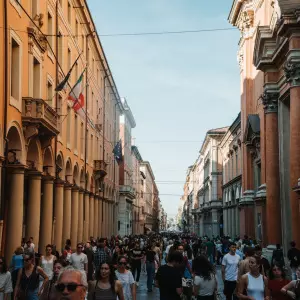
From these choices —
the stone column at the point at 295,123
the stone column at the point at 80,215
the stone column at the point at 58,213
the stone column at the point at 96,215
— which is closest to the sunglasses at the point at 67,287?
the stone column at the point at 295,123

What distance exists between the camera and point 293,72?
24.4 metres

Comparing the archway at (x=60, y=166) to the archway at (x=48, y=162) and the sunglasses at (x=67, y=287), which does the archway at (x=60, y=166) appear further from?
the sunglasses at (x=67, y=287)

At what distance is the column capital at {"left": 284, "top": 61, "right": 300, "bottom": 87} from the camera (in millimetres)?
24286

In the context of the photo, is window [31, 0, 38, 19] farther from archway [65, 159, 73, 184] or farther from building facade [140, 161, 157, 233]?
building facade [140, 161, 157, 233]

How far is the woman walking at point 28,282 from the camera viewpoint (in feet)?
39.4

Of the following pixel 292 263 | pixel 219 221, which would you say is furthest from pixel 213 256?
pixel 219 221

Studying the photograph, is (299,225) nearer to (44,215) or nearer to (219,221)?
(44,215)

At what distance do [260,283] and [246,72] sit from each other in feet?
107

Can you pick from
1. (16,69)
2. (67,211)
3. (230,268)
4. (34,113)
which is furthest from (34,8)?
(230,268)

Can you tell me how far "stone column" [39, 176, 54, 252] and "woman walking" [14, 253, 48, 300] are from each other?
15.2 m

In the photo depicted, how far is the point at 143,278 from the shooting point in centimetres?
2919

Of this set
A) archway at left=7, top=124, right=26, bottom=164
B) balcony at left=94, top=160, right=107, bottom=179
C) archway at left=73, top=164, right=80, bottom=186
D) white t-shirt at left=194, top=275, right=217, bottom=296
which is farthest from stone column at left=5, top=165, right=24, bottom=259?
balcony at left=94, top=160, right=107, bottom=179

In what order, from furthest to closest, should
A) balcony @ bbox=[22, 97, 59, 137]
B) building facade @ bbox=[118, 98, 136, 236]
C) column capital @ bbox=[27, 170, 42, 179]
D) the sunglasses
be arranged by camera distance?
building facade @ bbox=[118, 98, 136, 236], column capital @ bbox=[27, 170, 42, 179], balcony @ bbox=[22, 97, 59, 137], the sunglasses

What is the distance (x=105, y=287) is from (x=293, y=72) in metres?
17.3
